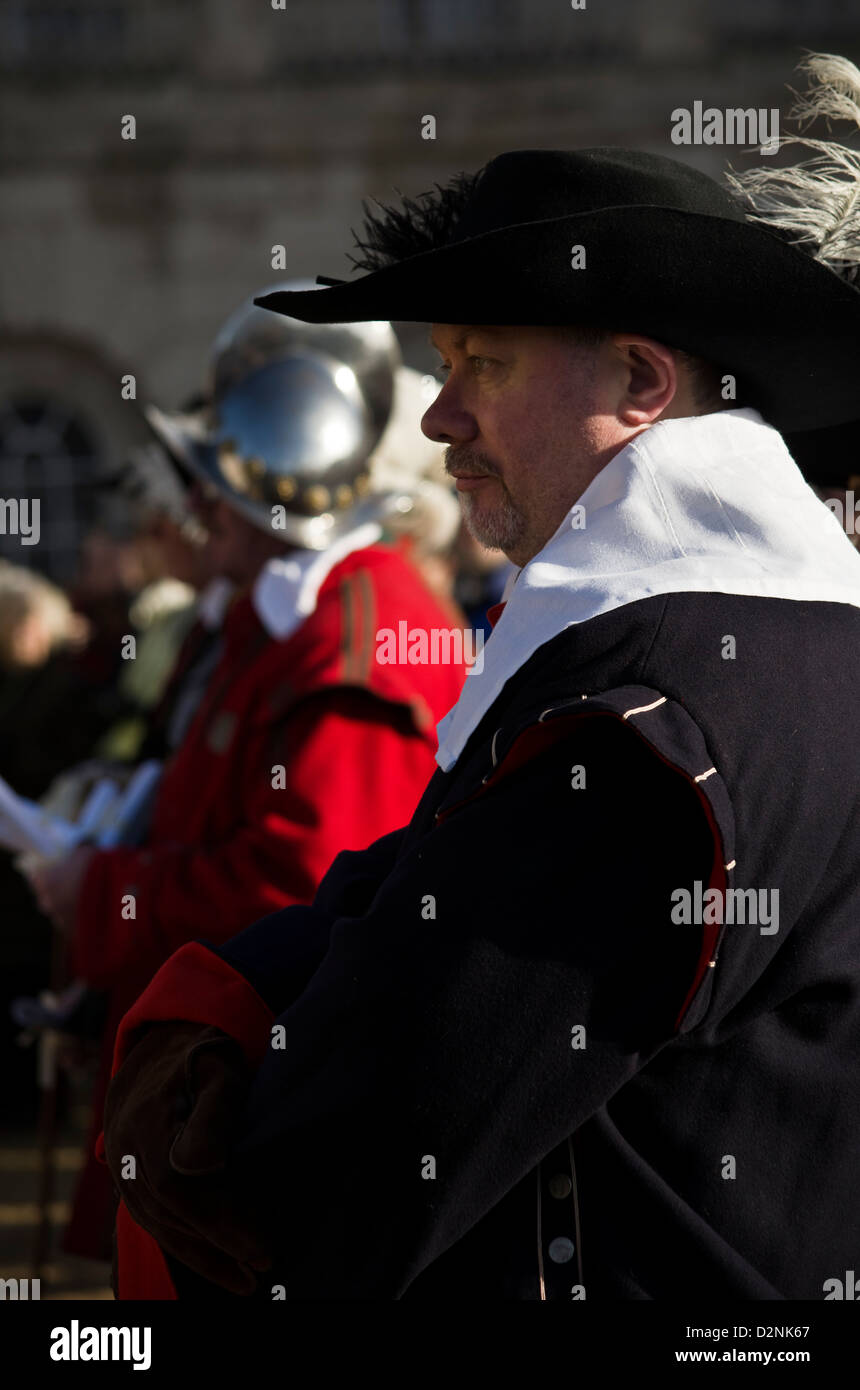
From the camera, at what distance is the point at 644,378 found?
6.13ft

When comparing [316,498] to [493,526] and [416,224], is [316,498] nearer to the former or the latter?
[416,224]

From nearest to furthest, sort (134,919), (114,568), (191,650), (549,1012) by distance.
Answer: (549,1012) < (134,919) < (191,650) < (114,568)

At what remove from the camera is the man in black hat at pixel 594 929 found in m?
1.57

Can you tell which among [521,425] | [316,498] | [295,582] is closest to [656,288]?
[521,425]

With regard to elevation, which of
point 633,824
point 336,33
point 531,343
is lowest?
point 633,824

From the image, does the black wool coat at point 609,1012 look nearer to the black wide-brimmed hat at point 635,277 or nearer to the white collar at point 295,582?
the black wide-brimmed hat at point 635,277

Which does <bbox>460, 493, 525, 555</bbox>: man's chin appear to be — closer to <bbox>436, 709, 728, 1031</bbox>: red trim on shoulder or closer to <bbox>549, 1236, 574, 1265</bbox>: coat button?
<bbox>436, 709, 728, 1031</bbox>: red trim on shoulder

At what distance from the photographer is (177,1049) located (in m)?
1.79

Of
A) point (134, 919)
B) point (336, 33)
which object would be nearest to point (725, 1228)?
point (134, 919)

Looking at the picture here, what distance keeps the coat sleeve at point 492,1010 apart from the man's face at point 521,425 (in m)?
0.38

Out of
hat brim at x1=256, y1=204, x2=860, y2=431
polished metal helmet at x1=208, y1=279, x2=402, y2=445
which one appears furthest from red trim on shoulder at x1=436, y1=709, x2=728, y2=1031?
polished metal helmet at x1=208, y1=279, x2=402, y2=445

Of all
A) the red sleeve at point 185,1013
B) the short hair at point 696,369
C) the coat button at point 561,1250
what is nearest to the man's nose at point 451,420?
the short hair at point 696,369
